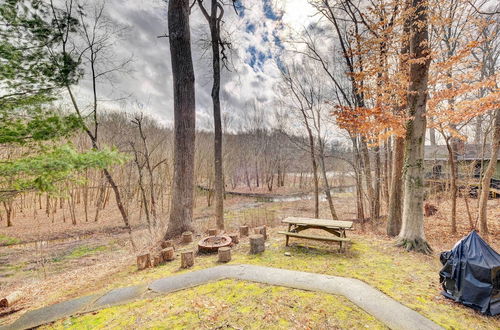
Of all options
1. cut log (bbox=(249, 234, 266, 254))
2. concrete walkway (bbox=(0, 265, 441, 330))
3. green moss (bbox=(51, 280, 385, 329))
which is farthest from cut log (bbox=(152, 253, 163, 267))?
cut log (bbox=(249, 234, 266, 254))

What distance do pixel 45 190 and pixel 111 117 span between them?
666 inches

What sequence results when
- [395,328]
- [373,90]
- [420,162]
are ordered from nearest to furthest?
[395,328], [420,162], [373,90]

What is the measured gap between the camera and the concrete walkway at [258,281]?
268 cm

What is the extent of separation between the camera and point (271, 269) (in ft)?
13.0

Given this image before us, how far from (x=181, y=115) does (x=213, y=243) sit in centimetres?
372

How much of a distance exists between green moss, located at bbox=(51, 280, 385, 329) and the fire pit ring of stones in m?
1.61

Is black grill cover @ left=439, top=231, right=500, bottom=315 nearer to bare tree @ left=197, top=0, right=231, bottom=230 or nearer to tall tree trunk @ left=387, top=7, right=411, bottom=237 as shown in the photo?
tall tree trunk @ left=387, top=7, right=411, bottom=237

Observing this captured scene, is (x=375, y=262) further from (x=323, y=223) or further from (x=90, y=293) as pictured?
(x=90, y=293)

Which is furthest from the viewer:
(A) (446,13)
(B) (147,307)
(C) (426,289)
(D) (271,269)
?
(A) (446,13)

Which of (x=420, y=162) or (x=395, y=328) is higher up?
(x=420, y=162)

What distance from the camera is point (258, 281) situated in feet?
11.5

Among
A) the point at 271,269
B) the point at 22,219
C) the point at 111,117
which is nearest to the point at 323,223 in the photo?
the point at 271,269

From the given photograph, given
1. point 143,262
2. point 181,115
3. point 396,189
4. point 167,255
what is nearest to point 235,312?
point 167,255

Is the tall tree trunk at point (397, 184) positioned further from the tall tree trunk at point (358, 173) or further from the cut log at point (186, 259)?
the cut log at point (186, 259)
